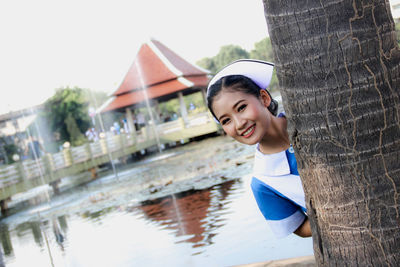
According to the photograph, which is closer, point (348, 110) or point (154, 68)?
point (348, 110)

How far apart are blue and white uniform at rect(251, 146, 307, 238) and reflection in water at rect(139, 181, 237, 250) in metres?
3.24

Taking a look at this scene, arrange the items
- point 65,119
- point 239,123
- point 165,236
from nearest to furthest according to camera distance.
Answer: point 239,123 < point 165,236 < point 65,119

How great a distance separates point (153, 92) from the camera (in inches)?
1046

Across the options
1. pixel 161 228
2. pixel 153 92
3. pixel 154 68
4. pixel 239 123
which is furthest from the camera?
pixel 154 68

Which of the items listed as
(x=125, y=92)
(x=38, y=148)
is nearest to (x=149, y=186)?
(x=38, y=148)

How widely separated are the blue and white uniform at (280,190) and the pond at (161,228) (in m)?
2.31

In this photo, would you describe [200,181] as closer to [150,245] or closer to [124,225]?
[124,225]

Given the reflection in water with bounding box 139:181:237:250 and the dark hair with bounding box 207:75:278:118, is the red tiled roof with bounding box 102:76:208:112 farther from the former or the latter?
the dark hair with bounding box 207:75:278:118

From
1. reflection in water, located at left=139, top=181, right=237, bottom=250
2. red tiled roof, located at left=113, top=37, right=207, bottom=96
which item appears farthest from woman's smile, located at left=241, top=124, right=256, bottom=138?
red tiled roof, located at left=113, top=37, right=207, bottom=96

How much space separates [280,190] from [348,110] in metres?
0.62

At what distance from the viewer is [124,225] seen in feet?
24.7

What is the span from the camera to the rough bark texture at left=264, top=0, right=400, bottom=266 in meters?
1.54

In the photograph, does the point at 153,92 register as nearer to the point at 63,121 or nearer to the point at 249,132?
the point at 63,121

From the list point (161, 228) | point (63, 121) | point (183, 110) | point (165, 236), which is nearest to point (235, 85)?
point (165, 236)
